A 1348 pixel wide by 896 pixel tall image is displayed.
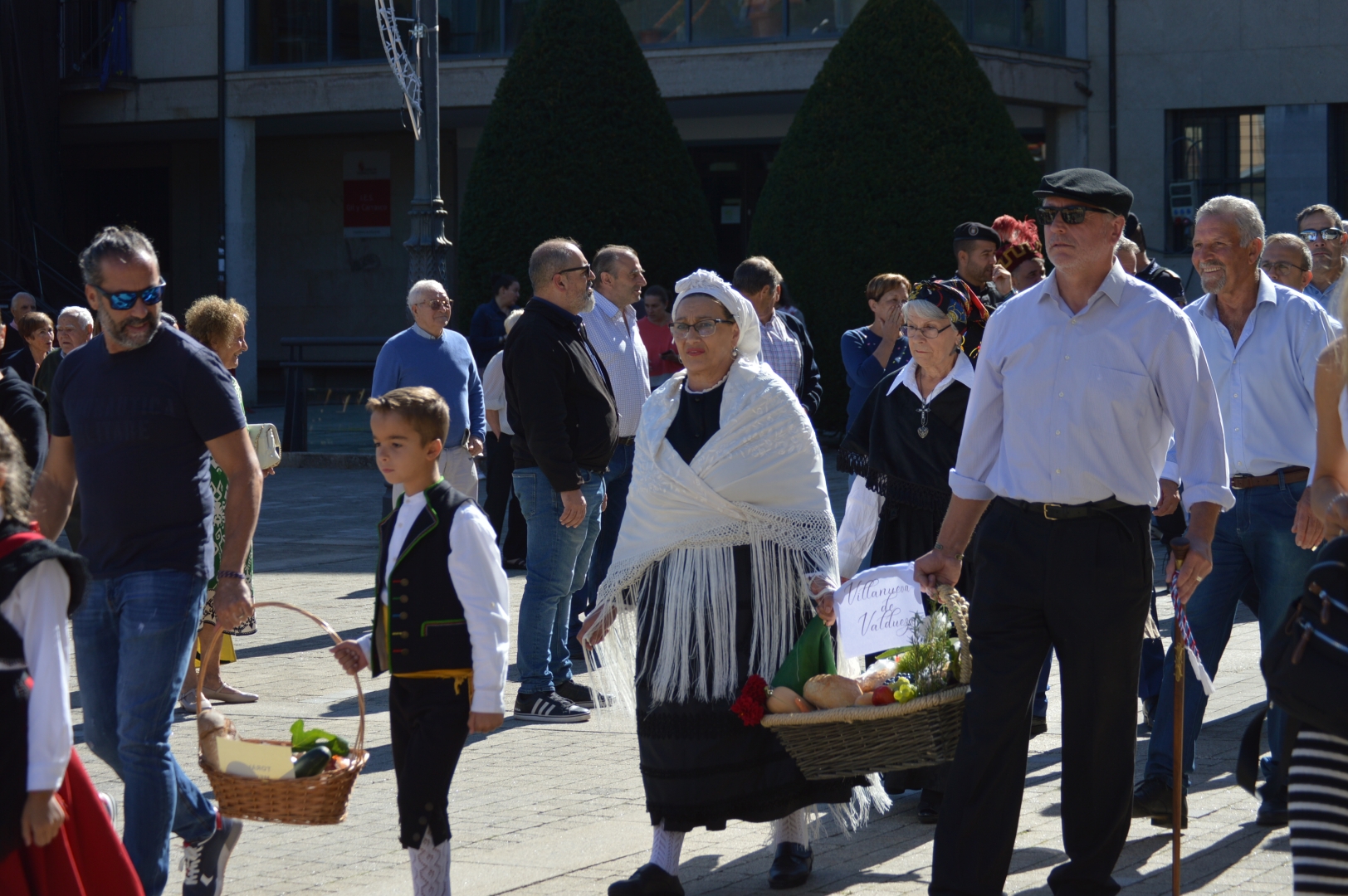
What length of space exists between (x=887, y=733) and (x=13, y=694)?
8.21ft

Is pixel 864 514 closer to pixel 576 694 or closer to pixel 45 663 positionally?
pixel 576 694

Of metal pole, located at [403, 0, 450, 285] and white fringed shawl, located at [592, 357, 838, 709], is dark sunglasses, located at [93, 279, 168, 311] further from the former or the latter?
metal pole, located at [403, 0, 450, 285]

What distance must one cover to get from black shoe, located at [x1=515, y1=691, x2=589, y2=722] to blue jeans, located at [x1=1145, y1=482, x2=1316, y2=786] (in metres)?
2.76

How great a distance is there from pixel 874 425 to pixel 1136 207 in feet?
68.8

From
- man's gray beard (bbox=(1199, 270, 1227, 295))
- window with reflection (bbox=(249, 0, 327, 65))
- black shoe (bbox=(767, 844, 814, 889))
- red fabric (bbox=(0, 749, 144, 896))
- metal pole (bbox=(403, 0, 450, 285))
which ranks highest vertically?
window with reflection (bbox=(249, 0, 327, 65))

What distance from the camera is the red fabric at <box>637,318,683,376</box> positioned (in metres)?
14.9

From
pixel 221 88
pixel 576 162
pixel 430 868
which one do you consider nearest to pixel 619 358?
pixel 430 868

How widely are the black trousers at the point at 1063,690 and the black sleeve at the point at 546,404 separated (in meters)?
3.15

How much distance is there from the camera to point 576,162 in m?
19.6

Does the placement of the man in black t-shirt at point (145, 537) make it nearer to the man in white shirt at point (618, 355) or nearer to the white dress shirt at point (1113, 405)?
the white dress shirt at point (1113, 405)

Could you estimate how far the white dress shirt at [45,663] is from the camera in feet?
10.8

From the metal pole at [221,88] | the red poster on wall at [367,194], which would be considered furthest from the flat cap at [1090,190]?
the red poster on wall at [367,194]

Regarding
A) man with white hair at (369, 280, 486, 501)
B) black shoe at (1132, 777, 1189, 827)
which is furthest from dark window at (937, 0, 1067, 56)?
black shoe at (1132, 777, 1189, 827)

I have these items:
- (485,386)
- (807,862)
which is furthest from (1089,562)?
(485,386)
